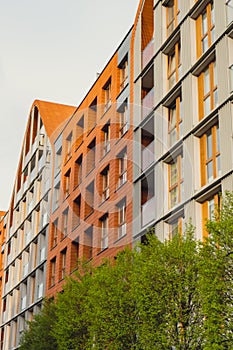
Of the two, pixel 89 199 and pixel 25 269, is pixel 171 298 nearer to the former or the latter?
pixel 89 199

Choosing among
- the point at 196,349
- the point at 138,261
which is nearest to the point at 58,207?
the point at 138,261

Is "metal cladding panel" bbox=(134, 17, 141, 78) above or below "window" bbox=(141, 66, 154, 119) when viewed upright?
above

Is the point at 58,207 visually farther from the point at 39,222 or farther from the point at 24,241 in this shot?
the point at 24,241

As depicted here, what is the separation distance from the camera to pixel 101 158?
35969mm

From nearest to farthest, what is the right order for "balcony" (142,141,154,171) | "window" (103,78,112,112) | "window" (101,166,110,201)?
"balcony" (142,141,154,171)
"window" (101,166,110,201)
"window" (103,78,112,112)

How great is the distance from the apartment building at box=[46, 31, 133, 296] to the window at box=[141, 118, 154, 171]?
1.03 m

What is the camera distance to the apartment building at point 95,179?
32.5 meters

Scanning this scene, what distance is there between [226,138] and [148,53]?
1029 centimetres

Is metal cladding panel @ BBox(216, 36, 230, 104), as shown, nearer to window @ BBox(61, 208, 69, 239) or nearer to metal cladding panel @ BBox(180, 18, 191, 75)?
metal cladding panel @ BBox(180, 18, 191, 75)

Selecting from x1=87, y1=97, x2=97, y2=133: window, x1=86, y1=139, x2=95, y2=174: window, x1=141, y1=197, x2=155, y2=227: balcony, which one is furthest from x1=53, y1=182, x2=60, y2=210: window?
x1=141, y1=197, x2=155, y2=227: balcony

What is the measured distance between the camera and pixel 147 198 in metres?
29.9

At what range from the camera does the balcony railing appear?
97.6 feet

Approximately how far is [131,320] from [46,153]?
92.5 feet

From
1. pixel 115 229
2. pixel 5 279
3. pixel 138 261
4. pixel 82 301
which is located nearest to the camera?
pixel 138 261
